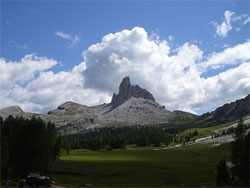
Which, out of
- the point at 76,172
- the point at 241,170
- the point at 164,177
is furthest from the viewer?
the point at 76,172

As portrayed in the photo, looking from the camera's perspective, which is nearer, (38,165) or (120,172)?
(38,165)

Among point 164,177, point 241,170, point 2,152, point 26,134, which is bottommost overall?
point 164,177

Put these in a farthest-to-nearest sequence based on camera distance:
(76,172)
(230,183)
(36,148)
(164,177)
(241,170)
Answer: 1. (76,172)
2. (164,177)
3. (36,148)
4. (230,183)
5. (241,170)

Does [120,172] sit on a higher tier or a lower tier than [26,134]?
lower

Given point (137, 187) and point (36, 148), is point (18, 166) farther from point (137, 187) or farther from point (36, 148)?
point (137, 187)

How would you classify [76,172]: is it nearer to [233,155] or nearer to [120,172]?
[120,172]

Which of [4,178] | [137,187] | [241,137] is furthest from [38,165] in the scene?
[241,137]

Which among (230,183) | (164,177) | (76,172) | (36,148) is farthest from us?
(76,172)

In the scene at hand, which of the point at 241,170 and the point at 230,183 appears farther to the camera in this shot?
the point at 230,183

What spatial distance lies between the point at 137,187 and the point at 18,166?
31.8m

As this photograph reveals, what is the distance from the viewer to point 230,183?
206 ft

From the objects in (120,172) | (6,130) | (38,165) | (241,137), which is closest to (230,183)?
(241,137)

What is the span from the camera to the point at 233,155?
62.3 m

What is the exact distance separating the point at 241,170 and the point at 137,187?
82.6ft
